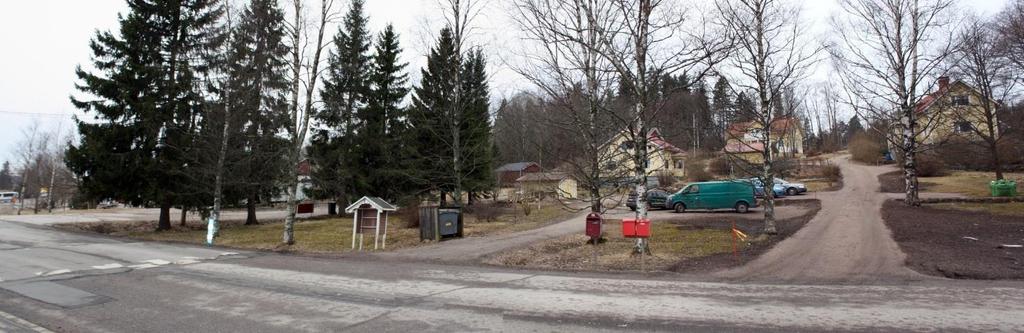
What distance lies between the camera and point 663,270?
10.6 metres

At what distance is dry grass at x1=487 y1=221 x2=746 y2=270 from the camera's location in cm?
1142

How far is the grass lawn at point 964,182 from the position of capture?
99.1 ft

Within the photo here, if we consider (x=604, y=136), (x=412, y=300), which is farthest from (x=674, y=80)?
(x=412, y=300)

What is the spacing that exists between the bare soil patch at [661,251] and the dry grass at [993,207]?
26.3 feet

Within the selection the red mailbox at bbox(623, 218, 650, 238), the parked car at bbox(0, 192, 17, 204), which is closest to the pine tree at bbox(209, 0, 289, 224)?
the red mailbox at bbox(623, 218, 650, 238)

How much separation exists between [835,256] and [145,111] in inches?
1033

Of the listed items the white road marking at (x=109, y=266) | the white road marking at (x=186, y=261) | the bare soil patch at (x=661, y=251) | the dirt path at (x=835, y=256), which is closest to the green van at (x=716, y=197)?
the dirt path at (x=835, y=256)

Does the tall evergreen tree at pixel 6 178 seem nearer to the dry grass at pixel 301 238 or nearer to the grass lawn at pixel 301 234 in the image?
the grass lawn at pixel 301 234

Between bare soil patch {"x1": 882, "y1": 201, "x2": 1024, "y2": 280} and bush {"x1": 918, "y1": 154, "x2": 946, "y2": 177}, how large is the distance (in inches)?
917

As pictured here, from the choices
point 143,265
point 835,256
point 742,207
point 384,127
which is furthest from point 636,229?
point 384,127

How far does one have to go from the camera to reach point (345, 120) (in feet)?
107

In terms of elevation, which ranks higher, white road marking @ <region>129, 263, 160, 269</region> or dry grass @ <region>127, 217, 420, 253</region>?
dry grass @ <region>127, 217, 420, 253</region>

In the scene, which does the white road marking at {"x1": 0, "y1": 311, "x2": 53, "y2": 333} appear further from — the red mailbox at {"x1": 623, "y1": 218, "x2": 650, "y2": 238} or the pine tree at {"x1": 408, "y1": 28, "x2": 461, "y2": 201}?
the pine tree at {"x1": 408, "y1": 28, "x2": 461, "y2": 201}

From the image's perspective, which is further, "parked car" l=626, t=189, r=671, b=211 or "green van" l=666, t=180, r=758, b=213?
"parked car" l=626, t=189, r=671, b=211
